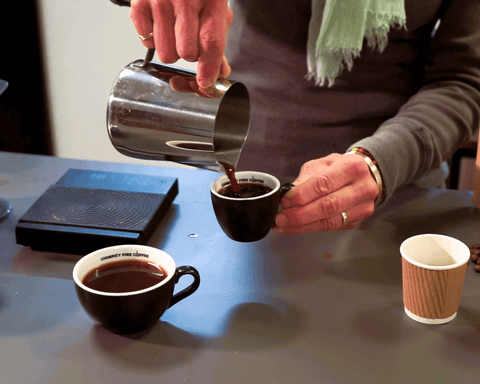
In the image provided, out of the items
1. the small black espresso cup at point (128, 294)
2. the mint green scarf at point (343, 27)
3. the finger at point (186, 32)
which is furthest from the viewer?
the mint green scarf at point (343, 27)

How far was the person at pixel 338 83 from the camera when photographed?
2.51ft

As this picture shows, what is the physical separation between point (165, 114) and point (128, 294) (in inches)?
10.1

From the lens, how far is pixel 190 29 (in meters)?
0.73

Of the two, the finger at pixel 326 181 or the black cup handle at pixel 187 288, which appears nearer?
the black cup handle at pixel 187 288

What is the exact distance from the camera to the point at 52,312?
71cm

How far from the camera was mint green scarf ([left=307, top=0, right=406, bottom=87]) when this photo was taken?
1.05 metres

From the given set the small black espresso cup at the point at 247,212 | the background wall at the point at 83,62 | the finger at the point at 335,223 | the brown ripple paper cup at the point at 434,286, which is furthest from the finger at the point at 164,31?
the background wall at the point at 83,62

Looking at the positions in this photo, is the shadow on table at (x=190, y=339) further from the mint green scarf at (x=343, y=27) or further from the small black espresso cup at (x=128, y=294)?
the mint green scarf at (x=343, y=27)

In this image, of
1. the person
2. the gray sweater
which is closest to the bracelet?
the person

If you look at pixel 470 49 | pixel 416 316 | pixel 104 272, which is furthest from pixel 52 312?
pixel 470 49

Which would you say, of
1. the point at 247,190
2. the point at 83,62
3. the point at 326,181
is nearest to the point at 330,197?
the point at 326,181

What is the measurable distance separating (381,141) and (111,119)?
1.60ft

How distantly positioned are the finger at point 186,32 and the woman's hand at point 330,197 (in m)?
0.28

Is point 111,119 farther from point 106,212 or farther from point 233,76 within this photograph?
point 233,76
